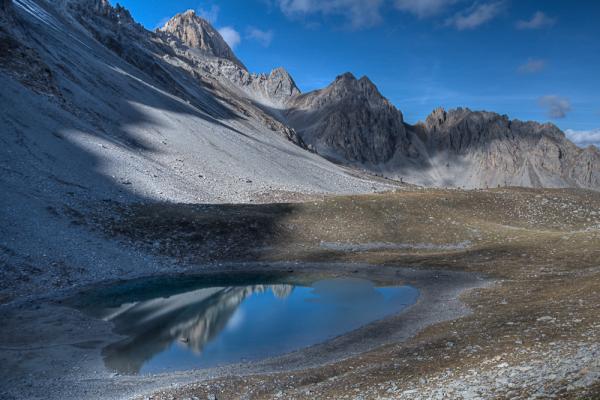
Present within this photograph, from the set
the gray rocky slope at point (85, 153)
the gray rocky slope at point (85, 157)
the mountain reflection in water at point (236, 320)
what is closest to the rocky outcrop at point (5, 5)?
the gray rocky slope at point (85, 153)

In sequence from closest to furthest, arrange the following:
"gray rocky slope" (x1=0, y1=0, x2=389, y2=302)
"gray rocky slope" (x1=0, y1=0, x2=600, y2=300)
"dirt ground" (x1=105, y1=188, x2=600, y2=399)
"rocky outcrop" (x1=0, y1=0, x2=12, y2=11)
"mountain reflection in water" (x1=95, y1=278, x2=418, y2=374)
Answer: "dirt ground" (x1=105, y1=188, x2=600, y2=399), "mountain reflection in water" (x1=95, y1=278, x2=418, y2=374), "gray rocky slope" (x1=0, y1=0, x2=389, y2=302), "gray rocky slope" (x1=0, y1=0, x2=600, y2=300), "rocky outcrop" (x1=0, y1=0, x2=12, y2=11)

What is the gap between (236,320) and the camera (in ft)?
80.7

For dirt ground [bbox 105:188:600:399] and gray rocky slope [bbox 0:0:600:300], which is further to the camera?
gray rocky slope [bbox 0:0:600:300]

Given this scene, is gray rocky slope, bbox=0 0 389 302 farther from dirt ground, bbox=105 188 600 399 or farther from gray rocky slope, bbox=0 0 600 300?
dirt ground, bbox=105 188 600 399

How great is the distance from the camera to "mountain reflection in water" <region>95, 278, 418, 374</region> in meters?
19.1

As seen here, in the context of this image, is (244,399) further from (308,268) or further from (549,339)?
(308,268)

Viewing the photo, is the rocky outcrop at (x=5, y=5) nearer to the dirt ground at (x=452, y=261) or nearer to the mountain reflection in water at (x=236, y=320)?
the dirt ground at (x=452, y=261)

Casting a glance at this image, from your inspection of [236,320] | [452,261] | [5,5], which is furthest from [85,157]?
[5,5]

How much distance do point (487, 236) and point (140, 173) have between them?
38.4 meters

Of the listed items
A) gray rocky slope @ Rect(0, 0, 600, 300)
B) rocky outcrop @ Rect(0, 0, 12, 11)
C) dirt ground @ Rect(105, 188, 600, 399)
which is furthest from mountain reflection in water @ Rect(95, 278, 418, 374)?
rocky outcrop @ Rect(0, 0, 12, 11)

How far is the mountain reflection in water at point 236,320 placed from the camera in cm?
1912

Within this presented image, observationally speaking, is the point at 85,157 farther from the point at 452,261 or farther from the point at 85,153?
the point at 452,261

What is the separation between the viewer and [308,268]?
35.2 meters

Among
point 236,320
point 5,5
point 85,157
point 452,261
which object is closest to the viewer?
point 236,320
